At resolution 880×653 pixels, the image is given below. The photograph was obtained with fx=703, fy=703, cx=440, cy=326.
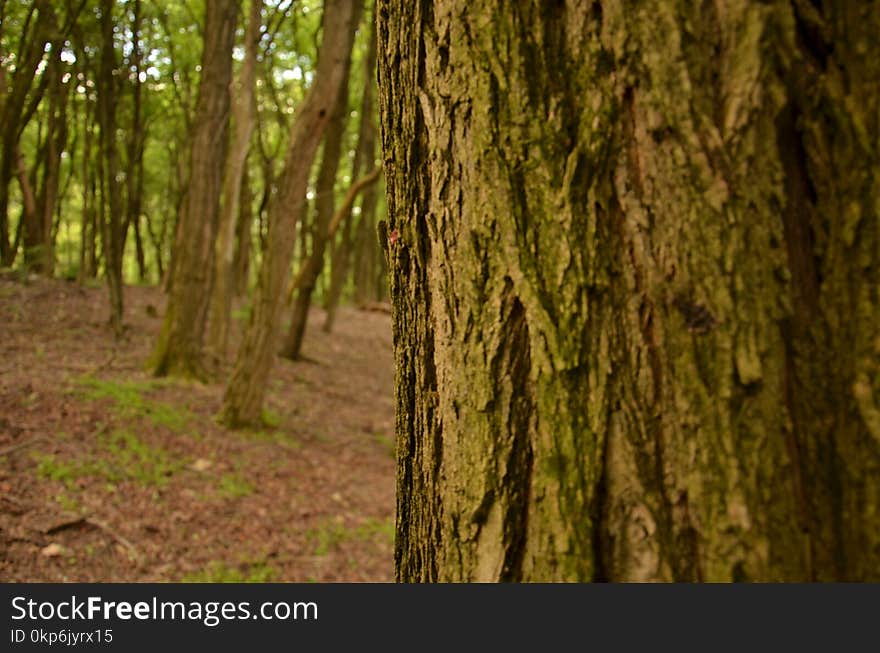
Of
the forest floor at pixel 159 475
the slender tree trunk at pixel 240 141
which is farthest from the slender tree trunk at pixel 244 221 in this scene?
the forest floor at pixel 159 475

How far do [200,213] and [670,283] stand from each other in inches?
364

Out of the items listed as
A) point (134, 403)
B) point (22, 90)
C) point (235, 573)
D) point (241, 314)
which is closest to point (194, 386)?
point (134, 403)

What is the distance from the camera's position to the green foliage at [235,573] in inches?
206

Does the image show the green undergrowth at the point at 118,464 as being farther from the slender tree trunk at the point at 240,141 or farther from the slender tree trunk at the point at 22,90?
the slender tree trunk at the point at 22,90

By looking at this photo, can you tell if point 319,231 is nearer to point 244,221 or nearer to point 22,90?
point 244,221

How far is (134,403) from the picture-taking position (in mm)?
7738

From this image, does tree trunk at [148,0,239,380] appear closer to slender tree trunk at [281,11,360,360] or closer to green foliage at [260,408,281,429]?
green foliage at [260,408,281,429]

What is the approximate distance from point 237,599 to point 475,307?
786 mm

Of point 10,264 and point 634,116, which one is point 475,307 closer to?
point 634,116

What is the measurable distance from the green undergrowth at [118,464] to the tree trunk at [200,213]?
2521 millimetres

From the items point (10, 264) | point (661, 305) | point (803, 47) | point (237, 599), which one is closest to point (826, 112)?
point (803, 47)

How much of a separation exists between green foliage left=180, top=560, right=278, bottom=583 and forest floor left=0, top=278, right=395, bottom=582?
2 centimetres

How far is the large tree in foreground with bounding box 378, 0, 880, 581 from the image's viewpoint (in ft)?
3.79

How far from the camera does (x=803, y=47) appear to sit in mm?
1169
